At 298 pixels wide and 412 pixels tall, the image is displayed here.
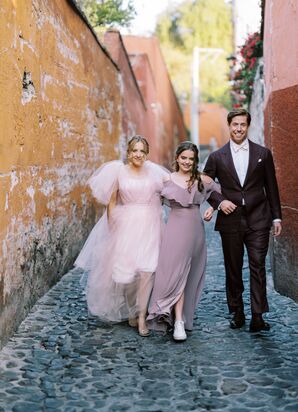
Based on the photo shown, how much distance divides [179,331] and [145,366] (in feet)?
2.03

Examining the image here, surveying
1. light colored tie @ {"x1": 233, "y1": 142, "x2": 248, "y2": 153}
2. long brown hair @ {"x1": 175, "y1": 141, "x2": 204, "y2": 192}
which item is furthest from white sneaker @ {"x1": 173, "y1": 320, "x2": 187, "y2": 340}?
light colored tie @ {"x1": 233, "y1": 142, "x2": 248, "y2": 153}

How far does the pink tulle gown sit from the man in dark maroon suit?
53 cm

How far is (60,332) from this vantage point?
4.45m

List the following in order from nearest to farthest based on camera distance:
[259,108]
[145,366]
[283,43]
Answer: [145,366] → [283,43] → [259,108]

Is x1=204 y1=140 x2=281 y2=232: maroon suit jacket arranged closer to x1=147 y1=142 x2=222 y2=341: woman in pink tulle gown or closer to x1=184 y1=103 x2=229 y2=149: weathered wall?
x1=147 y1=142 x2=222 y2=341: woman in pink tulle gown

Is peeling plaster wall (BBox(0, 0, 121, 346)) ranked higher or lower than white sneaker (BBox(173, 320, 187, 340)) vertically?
higher

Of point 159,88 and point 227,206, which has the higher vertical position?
point 159,88

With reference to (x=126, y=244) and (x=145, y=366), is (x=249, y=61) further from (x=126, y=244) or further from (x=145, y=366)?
(x=145, y=366)

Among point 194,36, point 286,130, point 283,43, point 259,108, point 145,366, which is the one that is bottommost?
point 145,366

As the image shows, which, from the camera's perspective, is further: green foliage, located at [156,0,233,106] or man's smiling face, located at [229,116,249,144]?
green foliage, located at [156,0,233,106]

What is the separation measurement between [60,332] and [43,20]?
8.97ft

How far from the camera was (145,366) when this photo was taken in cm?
372

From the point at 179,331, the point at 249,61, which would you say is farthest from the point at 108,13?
the point at 179,331

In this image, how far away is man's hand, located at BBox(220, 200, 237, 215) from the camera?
443 centimetres
